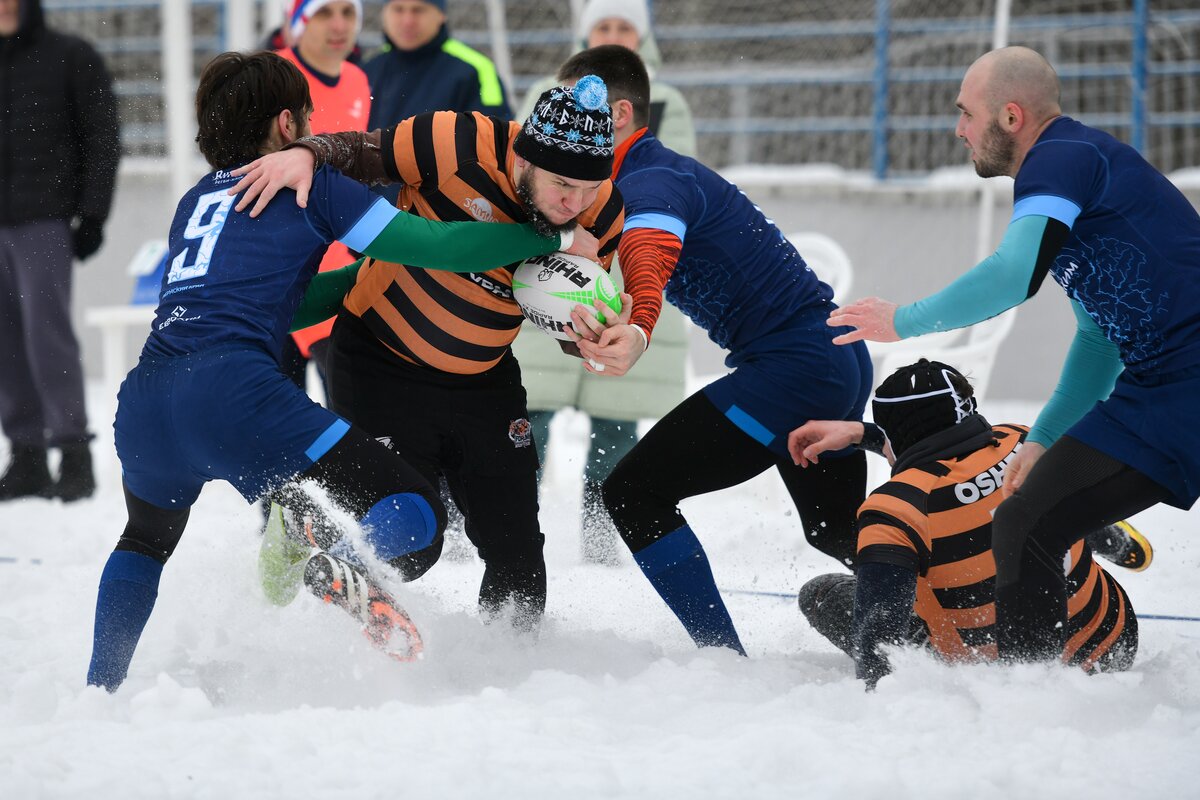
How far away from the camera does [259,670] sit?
3316 mm

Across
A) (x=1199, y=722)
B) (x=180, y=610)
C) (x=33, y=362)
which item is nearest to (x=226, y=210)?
(x=180, y=610)

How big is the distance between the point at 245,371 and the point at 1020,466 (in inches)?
72.8

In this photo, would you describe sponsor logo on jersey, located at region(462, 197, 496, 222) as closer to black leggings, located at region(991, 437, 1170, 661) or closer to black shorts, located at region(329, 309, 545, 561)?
black shorts, located at region(329, 309, 545, 561)

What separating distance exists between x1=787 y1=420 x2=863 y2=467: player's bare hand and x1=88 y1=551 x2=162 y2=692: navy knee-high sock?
5.42ft

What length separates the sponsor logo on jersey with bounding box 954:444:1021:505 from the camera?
3.07 meters

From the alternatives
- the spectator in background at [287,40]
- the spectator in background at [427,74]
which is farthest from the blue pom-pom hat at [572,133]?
the spectator in background at [287,40]

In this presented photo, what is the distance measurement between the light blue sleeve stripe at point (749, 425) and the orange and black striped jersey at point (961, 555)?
438 millimetres

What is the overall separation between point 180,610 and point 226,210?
1.48 m

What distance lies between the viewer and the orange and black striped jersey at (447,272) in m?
3.23

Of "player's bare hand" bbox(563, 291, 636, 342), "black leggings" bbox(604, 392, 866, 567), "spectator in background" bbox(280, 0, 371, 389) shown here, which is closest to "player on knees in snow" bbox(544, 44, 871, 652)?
"black leggings" bbox(604, 392, 866, 567)

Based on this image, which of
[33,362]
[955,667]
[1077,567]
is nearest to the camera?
[955,667]

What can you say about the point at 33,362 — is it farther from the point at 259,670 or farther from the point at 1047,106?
the point at 1047,106

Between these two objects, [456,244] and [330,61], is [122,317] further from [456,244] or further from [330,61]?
[456,244]

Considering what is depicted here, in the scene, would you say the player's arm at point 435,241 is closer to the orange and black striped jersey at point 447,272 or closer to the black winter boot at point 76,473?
the orange and black striped jersey at point 447,272
